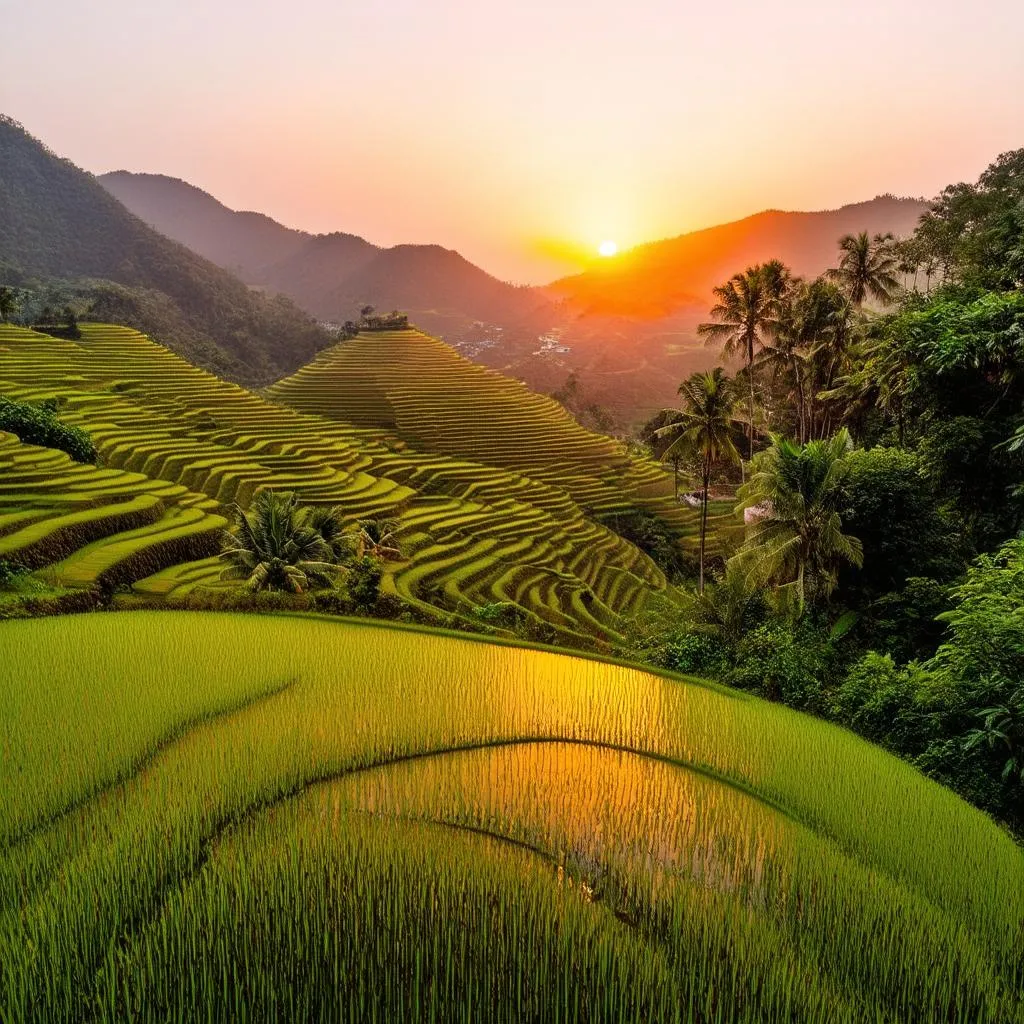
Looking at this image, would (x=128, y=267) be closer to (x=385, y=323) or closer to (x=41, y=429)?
(x=385, y=323)

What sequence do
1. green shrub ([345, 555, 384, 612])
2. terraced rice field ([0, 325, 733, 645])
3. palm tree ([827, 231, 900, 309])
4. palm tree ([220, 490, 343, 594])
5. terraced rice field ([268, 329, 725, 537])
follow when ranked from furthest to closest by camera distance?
1. terraced rice field ([268, 329, 725, 537])
2. palm tree ([827, 231, 900, 309])
3. terraced rice field ([0, 325, 733, 645])
4. palm tree ([220, 490, 343, 594])
5. green shrub ([345, 555, 384, 612])

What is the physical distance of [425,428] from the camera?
142 ft

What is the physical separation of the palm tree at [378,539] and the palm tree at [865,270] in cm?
1876

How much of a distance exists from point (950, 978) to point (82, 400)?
34.4m

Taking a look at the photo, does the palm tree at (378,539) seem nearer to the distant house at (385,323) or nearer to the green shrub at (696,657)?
the green shrub at (696,657)

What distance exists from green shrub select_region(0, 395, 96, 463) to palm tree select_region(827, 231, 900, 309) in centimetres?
2709

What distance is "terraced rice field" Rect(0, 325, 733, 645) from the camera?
1413cm

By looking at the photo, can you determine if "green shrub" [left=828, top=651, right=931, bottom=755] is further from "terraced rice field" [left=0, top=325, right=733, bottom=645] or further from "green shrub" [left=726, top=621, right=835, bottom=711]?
"terraced rice field" [left=0, top=325, right=733, bottom=645]

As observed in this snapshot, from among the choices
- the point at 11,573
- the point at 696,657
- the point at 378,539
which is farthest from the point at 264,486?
the point at 696,657

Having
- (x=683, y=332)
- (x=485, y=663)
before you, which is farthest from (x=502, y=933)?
(x=683, y=332)

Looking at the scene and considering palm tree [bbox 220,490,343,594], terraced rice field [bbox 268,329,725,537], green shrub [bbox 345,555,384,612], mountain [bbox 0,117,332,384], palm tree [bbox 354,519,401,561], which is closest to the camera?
green shrub [bbox 345,555,384,612]

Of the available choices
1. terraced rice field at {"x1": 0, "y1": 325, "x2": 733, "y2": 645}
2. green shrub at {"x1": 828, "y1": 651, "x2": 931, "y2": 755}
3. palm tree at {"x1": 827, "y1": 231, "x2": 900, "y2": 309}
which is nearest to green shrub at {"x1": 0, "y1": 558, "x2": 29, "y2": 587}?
terraced rice field at {"x1": 0, "y1": 325, "x2": 733, "y2": 645}

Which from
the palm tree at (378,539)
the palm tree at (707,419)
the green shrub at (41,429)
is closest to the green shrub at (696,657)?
the palm tree at (707,419)

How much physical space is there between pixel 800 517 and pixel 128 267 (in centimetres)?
10638
